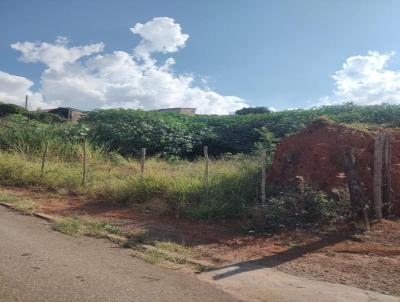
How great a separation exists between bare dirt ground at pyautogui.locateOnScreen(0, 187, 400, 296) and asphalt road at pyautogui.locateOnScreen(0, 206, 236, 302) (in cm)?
106

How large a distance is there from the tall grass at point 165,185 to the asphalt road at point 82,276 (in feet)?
8.66

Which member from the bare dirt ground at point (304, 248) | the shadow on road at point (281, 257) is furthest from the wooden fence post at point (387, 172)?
the shadow on road at point (281, 257)

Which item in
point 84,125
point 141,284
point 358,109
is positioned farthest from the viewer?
point 84,125

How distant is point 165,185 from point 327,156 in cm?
355

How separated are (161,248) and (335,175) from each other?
3.79m

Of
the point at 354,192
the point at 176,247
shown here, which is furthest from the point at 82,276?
the point at 354,192

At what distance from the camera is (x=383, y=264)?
5645 mm

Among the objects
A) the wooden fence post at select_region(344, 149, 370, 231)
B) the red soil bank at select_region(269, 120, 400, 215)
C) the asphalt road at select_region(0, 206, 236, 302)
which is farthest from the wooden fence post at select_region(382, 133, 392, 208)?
the asphalt road at select_region(0, 206, 236, 302)

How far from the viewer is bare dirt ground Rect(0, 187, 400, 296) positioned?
210 inches

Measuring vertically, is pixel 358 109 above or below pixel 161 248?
above

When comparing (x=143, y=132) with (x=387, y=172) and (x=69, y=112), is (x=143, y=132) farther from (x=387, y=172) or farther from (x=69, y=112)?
(x=69, y=112)

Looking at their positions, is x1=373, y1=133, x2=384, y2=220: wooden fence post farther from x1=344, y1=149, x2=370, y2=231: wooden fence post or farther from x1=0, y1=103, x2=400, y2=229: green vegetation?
x1=0, y1=103, x2=400, y2=229: green vegetation

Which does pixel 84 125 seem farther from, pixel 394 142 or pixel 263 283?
pixel 263 283

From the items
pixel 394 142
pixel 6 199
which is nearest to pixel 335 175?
pixel 394 142
